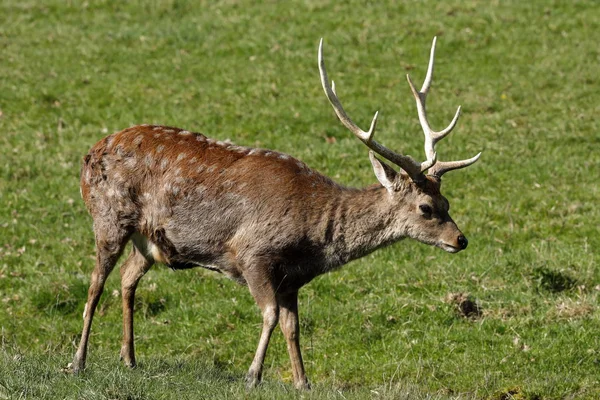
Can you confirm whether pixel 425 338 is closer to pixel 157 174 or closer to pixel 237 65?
pixel 157 174

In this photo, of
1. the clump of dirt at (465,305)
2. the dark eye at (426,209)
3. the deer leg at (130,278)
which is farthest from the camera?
the clump of dirt at (465,305)

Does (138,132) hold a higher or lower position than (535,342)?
higher

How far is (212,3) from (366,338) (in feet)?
38.0

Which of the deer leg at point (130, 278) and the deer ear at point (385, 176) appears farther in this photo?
the deer leg at point (130, 278)

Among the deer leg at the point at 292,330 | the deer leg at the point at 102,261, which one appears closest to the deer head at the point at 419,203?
the deer leg at the point at 292,330

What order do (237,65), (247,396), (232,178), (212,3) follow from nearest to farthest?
(247,396) → (232,178) → (237,65) → (212,3)

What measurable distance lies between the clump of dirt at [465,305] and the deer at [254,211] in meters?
1.55

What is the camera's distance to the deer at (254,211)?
8258mm

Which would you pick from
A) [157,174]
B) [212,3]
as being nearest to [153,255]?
[157,174]

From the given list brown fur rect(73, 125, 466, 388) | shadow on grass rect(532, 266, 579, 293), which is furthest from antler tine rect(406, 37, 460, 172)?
shadow on grass rect(532, 266, 579, 293)

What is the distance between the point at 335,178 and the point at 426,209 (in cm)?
481

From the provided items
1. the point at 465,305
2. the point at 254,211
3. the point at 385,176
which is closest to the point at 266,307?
the point at 254,211

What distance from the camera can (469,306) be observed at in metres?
9.92

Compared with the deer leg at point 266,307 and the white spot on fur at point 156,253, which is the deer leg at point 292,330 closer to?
the deer leg at point 266,307
